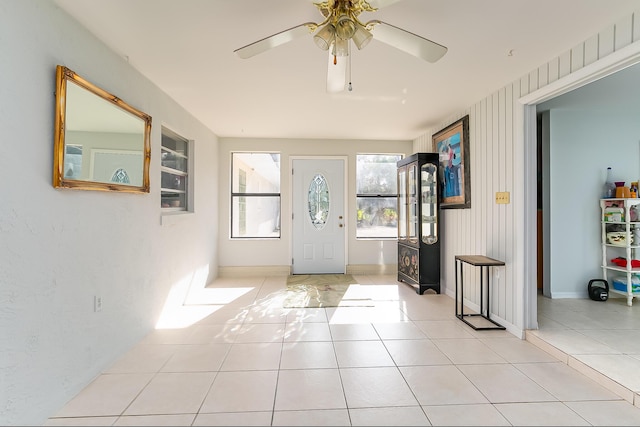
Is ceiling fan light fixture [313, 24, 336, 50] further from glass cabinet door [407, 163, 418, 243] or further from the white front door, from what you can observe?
the white front door

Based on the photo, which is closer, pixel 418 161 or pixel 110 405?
pixel 110 405

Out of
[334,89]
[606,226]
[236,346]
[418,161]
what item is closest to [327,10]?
[334,89]

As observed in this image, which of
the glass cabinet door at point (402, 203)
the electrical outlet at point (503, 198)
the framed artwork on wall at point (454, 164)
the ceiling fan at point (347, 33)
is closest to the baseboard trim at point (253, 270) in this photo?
the glass cabinet door at point (402, 203)

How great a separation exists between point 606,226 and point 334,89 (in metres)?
4.00

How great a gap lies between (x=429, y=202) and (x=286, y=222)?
2461 mm

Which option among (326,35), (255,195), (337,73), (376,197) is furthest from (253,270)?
(326,35)

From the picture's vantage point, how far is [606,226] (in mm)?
4207

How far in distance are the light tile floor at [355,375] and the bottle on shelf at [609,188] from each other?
142cm

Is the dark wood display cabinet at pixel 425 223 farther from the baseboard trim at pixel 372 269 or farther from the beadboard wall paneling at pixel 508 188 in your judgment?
the baseboard trim at pixel 372 269

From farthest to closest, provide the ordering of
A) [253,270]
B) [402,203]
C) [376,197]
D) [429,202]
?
[376,197] < [253,270] < [402,203] < [429,202]

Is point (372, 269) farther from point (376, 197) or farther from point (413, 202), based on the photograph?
point (413, 202)

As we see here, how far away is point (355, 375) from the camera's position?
243 cm

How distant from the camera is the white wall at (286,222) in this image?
5859 mm

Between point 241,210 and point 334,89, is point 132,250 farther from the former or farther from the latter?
point 241,210
